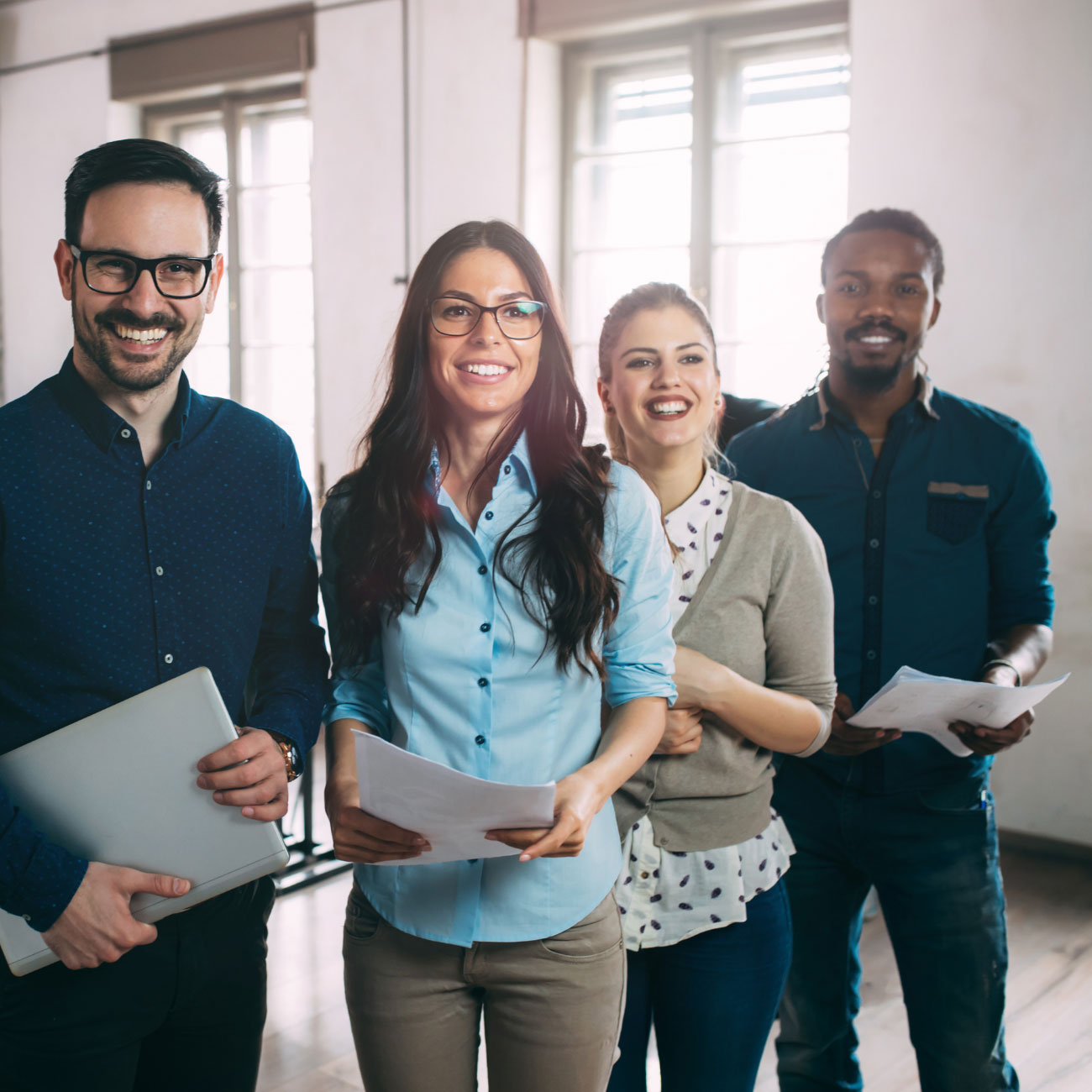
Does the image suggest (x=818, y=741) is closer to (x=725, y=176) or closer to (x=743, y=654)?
(x=743, y=654)

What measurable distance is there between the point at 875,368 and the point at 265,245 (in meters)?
4.62

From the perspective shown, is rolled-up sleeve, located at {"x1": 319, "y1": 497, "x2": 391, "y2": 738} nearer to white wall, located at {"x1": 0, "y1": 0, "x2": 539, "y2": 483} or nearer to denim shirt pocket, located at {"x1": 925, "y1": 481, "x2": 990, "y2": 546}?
denim shirt pocket, located at {"x1": 925, "y1": 481, "x2": 990, "y2": 546}

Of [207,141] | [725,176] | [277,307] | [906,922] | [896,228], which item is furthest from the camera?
[207,141]

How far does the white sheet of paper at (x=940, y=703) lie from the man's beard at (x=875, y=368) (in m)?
0.59

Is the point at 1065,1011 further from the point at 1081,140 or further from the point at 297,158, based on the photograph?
the point at 297,158

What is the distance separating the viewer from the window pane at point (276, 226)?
5.76 meters

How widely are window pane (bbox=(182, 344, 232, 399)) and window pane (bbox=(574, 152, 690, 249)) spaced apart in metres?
2.30

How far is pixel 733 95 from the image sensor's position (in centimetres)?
446

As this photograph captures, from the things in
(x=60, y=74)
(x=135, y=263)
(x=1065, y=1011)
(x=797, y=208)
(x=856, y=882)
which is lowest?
(x=1065, y=1011)

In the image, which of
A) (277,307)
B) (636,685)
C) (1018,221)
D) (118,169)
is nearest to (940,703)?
(636,685)

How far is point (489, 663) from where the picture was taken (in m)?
1.27

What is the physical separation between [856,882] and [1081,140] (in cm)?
264

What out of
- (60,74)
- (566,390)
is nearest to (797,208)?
(566,390)

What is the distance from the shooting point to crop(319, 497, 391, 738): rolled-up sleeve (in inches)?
54.1
